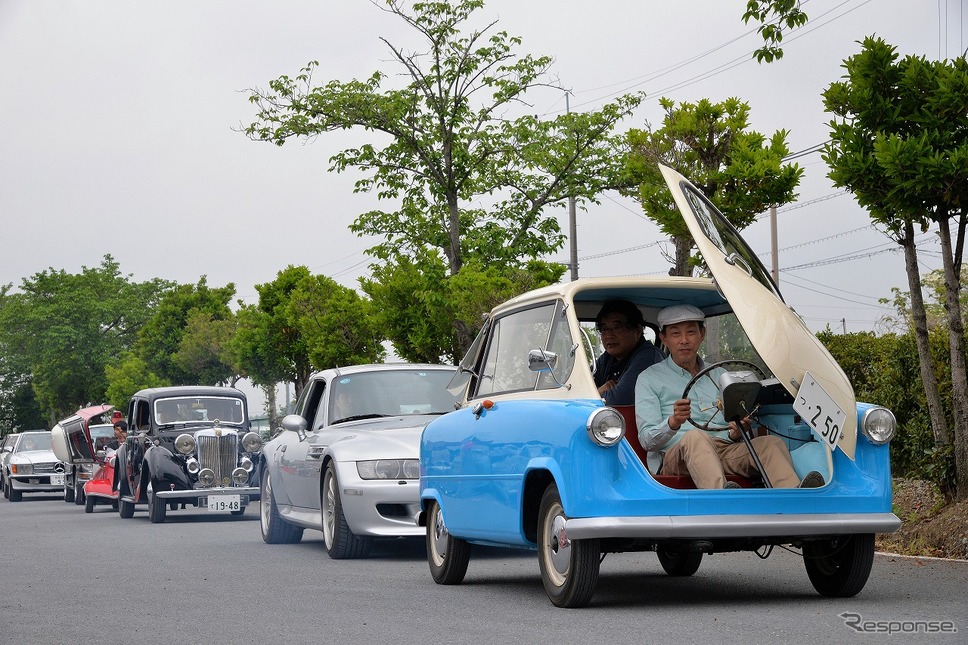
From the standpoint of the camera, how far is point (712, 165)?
1819 cm

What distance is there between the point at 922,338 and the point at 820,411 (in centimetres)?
508

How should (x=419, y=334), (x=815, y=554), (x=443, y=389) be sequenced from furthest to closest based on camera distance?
(x=419, y=334) → (x=443, y=389) → (x=815, y=554)

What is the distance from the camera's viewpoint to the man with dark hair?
9.12 m

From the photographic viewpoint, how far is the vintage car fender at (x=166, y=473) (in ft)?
68.9

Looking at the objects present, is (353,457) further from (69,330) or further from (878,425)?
(69,330)

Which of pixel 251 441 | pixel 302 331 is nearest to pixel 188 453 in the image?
pixel 251 441

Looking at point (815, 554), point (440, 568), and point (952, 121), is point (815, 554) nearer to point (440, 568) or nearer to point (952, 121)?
point (440, 568)

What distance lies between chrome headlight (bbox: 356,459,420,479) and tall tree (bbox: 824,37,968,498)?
4.61 metres

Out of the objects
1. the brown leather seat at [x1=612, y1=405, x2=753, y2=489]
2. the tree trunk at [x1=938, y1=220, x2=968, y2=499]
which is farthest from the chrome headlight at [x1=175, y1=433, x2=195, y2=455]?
the brown leather seat at [x1=612, y1=405, x2=753, y2=489]

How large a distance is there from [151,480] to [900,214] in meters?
13.3

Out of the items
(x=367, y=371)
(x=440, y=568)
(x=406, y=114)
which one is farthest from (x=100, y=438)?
(x=440, y=568)

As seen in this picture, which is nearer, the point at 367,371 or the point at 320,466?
the point at 320,466

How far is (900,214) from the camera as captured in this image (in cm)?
1188

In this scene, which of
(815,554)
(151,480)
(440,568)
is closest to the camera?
(815,554)
